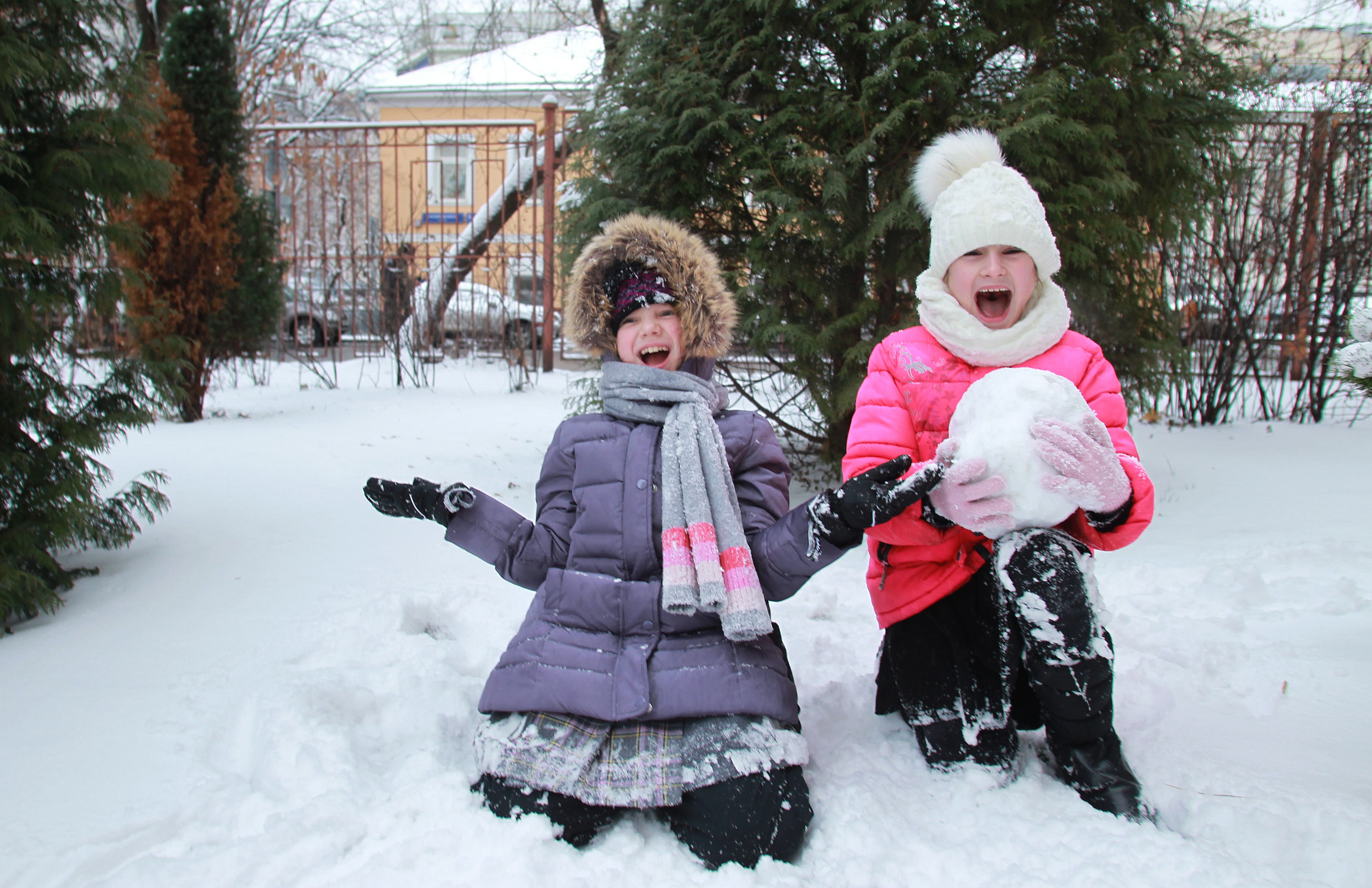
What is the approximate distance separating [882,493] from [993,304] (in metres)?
0.62

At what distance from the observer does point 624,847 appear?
1.64 meters

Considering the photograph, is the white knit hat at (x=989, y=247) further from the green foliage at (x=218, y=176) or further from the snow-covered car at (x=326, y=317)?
the snow-covered car at (x=326, y=317)

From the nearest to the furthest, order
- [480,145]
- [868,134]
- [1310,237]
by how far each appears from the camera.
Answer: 1. [868,134]
2. [1310,237]
3. [480,145]

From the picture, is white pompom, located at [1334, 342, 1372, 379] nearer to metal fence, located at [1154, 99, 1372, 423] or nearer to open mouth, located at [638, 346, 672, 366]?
open mouth, located at [638, 346, 672, 366]

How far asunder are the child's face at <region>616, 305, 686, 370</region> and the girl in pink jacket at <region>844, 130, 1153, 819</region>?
460 millimetres

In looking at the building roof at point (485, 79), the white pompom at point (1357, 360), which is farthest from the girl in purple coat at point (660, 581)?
the building roof at point (485, 79)

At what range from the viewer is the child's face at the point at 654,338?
6.64 feet

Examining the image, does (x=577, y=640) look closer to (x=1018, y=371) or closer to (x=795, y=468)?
(x=1018, y=371)

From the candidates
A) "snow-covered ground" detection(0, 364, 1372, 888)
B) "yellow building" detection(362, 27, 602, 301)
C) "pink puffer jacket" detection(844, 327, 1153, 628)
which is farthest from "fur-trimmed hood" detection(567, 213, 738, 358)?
"yellow building" detection(362, 27, 602, 301)

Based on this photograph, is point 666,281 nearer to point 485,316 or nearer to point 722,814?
point 722,814

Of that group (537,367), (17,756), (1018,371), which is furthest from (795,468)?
(537,367)

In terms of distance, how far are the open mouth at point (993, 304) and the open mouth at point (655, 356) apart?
0.72m

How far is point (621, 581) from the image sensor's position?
1.86 meters


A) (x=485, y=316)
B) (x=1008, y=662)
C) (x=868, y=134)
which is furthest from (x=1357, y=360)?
(x=485, y=316)
